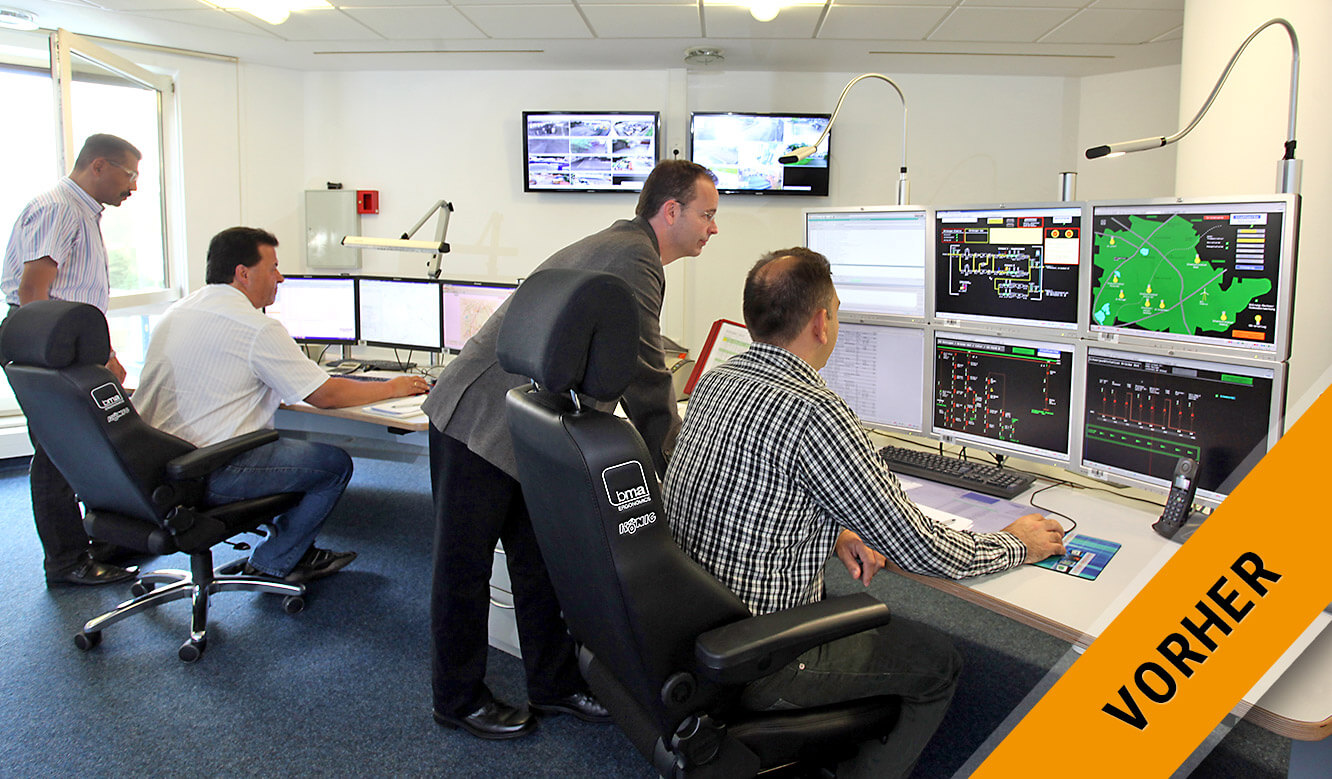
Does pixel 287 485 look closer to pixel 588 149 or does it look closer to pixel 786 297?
pixel 786 297

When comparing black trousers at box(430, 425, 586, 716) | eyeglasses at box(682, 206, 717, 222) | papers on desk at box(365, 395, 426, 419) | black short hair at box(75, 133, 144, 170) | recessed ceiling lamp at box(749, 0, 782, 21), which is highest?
recessed ceiling lamp at box(749, 0, 782, 21)

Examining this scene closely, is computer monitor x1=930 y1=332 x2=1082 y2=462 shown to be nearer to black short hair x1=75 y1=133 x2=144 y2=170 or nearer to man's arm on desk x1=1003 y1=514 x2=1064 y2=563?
man's arm on desk x1=1003 y1=514 x2=1064 y2=563

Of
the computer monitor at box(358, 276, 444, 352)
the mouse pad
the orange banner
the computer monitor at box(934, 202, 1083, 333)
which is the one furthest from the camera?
the computer monitor at box(358, 276, 444, 352)

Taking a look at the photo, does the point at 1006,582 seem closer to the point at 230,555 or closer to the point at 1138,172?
the point at 230,555

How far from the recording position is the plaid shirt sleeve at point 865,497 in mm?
1436

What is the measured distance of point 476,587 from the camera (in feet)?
6.81

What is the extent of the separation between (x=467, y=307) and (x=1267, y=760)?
3042 millimetres

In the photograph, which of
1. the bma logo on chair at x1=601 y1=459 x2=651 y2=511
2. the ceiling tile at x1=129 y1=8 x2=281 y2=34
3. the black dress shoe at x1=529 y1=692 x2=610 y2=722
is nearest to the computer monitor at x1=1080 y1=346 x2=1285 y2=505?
the bma logo on chair at x1=601 y1=459 x2=651 y2=511

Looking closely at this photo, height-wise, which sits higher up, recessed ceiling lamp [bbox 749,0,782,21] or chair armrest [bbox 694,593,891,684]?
recessed ceiling lamp [bbox 749,0,782,21]

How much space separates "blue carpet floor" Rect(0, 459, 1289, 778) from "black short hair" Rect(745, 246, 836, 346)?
1121mm

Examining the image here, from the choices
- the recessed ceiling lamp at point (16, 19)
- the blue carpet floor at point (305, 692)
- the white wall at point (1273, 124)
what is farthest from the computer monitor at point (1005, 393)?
the recessed ceiling lamp at point (16, 19)

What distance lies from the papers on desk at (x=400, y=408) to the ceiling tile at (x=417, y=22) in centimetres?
194

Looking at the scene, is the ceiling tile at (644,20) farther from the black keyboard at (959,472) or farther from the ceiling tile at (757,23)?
the black keyboard at (959,472)

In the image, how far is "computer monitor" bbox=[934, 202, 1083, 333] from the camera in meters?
1.96
